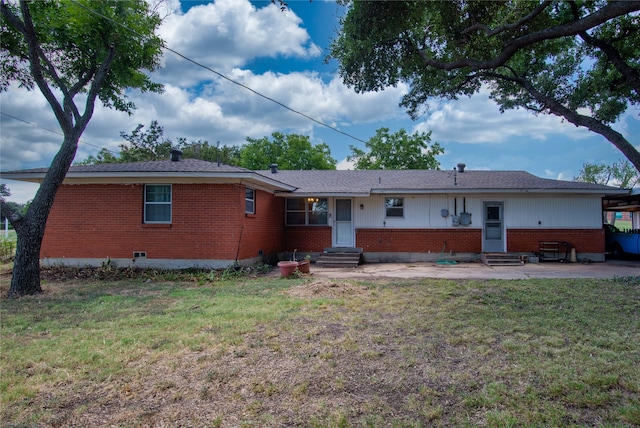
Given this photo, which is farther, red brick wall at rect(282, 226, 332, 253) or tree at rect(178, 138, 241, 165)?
tree at rect(178, 138, 241, 165)

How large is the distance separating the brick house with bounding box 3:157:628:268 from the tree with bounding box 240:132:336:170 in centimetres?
1992

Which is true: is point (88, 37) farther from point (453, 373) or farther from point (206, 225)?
point (453, 373)

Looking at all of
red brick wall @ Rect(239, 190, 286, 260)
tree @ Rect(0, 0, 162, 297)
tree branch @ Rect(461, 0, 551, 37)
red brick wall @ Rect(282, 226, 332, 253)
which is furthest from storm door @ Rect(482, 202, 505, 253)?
tree @ Rect(0, 0, 162, 297)

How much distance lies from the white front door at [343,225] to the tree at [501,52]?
4455mm

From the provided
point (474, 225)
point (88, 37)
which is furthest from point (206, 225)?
point (474, 225)

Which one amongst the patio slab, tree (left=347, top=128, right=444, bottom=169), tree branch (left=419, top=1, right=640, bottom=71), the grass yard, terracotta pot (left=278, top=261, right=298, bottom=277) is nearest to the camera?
the grass yard

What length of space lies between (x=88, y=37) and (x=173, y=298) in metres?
7.53

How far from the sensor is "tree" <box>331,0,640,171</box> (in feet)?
27.3

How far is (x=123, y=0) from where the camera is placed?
9891mm

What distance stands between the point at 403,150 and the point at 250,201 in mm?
24632

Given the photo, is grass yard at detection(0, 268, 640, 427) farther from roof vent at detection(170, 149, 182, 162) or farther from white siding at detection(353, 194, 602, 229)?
white siding at detection(353, 194, 602, 229)

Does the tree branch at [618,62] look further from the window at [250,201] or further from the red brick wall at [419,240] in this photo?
the window at [250,201]

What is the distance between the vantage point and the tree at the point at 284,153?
36.8m

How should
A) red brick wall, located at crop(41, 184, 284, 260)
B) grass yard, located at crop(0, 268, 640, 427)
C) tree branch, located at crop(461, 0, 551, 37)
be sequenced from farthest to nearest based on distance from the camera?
red brick wall, located at crop(41, 184, 284, 260) < tree branch, located at crop(461, 0, 551, 37) < grass yard, located at crop(0, 268, 640, 427)
